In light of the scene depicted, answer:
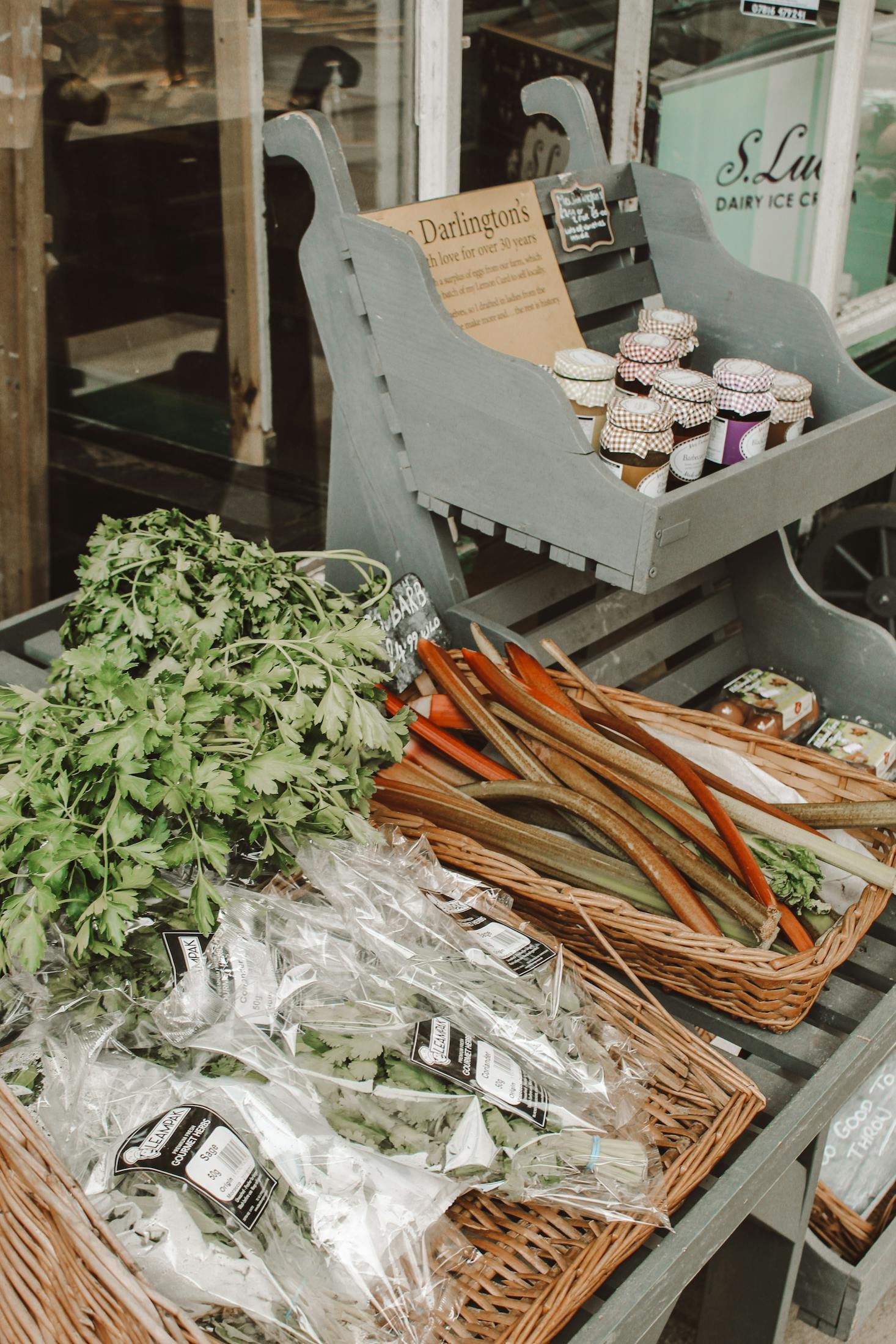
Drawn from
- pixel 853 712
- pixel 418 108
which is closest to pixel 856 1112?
pixel 853 712

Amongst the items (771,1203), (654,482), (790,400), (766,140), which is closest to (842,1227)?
(771,1203)

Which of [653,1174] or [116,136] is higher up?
[116,136]

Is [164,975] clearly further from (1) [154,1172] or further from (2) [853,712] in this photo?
(2) [853,712]

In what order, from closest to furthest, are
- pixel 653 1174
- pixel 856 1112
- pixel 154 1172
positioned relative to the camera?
pixel 154 1172
pixel 653 1174
pixel 856 1112

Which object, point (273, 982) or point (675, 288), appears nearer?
point (273, 982)

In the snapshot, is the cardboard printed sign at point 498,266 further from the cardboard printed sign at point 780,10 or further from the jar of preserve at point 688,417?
the cardboard printed sign at point 780,10

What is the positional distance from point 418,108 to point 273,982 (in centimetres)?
222

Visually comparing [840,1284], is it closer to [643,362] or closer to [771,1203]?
[771,1203]

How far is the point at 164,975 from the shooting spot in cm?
121

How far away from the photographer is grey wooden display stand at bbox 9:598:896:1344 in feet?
3.79

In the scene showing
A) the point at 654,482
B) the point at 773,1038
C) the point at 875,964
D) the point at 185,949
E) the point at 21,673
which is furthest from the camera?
the point at 21,673

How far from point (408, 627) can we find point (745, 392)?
0.68 m

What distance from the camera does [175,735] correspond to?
48.8 inches

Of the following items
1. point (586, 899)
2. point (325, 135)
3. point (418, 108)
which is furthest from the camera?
point (418, 108)
